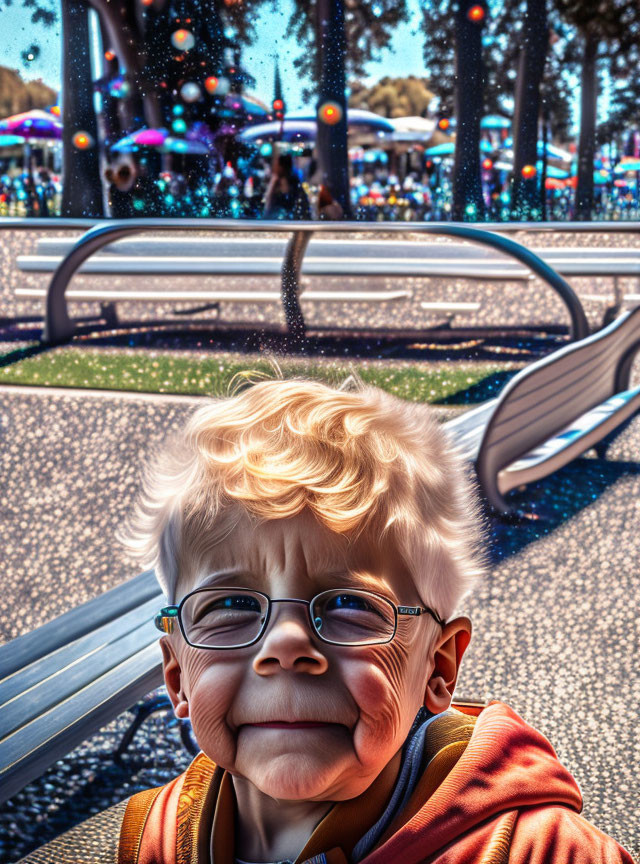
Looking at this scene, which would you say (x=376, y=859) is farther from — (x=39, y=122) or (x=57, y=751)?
(x=39, y=122)

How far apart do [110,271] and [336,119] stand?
0.41m

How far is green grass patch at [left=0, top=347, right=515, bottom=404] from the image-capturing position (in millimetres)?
1334

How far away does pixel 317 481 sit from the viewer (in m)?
0.74

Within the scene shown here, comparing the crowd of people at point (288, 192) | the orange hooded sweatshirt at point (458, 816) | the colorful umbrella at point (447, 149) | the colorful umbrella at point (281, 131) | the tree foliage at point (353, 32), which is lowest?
the orange hooded sweatshirt at point (458, 816)

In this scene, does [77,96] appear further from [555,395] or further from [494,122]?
[555,395]

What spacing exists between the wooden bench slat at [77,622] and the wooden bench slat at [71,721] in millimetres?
94

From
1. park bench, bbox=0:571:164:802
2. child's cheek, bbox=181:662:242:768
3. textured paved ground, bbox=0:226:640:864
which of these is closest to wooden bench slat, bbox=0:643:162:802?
park bench, bbox=0:571:164:802

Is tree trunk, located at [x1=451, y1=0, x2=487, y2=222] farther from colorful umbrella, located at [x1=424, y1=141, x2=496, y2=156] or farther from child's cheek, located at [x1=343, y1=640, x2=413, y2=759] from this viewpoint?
child's cheek, located at [x1=343, y1=640, x2=413, y2=759]

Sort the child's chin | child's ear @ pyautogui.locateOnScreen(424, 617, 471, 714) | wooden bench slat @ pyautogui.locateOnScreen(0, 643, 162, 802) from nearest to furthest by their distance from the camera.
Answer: the child's chin < child's ear @ pyautogui.locateOnScreen(424, 617, 471, 714) < wooden bench slat @ pyautogui.locateOnScreen(0, 643, 162, 802)

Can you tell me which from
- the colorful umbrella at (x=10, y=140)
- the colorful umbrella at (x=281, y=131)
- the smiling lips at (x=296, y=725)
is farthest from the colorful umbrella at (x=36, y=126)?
the smiling lips at (x=296, y=725)

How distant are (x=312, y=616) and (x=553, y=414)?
78cm

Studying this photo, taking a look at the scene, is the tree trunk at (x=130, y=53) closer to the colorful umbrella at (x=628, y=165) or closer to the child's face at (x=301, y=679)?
the colorful umbrella at (x=628, y=165)

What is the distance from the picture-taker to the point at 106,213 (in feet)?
4.25

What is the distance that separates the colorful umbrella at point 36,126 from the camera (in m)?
1.24
